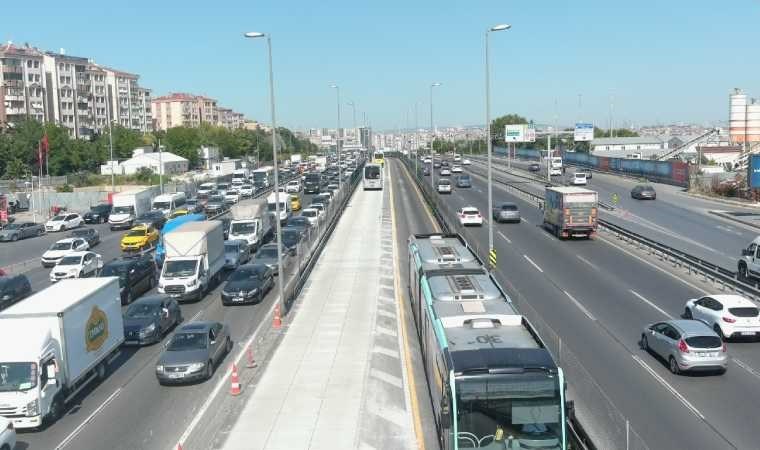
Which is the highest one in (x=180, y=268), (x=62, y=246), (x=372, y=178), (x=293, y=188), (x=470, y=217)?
(x=372, y=178)

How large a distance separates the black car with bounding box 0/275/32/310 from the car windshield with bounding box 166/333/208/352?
12469 millimetres

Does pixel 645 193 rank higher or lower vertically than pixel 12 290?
higher

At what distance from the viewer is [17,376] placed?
16281mm

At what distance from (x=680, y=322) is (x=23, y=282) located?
25635 mm

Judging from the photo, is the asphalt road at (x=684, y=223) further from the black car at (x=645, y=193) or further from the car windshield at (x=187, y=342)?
the car windshield at (x=187, y=342)

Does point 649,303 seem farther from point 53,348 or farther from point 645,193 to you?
point 645,193

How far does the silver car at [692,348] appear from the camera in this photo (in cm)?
1823

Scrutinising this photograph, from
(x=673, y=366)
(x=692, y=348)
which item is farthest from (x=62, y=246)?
(x=692, y=348)

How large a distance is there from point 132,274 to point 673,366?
849 inches

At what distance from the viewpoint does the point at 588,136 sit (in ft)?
422

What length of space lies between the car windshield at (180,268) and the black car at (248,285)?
1.71m

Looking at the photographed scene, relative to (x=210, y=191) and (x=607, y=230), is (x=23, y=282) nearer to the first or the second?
(x=607, y=230)

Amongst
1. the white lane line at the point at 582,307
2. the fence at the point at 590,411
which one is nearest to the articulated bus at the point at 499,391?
the fence at the point at 590,411

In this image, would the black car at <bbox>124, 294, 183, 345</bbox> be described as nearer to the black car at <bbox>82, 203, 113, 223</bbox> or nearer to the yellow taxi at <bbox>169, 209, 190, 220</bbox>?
the yellow taxi at <bbox>169, 209, 190, 220</bbox>
